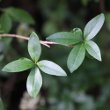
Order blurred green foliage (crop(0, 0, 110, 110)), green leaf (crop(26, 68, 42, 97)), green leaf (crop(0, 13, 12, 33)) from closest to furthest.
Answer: green leaf (crop(26, 68, 42, 97)), green leaf (crop(0, 13, 12, 33)), blurred green foliage (crop(0, 0, 110, 110))

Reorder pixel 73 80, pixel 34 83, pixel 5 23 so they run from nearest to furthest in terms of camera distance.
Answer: pixel 34 83 < pixel 5 23 < pixel 73 80

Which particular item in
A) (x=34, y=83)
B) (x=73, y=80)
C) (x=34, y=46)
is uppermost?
(x=34, y=46)

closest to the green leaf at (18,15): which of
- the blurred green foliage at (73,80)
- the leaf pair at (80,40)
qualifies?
the blurred green foliage at (73,80)

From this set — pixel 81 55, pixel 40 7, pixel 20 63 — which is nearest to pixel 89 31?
pixel 81 55

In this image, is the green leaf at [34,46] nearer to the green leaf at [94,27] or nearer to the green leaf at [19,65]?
the green leaf at [19,65]

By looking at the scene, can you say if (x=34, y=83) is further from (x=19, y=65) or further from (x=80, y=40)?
(x=80, y=40)

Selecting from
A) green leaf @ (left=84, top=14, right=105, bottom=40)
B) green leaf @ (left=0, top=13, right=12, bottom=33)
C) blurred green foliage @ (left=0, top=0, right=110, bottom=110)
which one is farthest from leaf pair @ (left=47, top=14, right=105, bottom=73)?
blurred green foliage @ (left=0, top=0, right=110, bottom=110)

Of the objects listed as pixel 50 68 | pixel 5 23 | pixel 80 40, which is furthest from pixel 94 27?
pixel 5 23

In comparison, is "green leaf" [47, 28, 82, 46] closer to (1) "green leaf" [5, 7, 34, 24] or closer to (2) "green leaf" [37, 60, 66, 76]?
(2) "green leaf" [37, 60, 66, 76]
